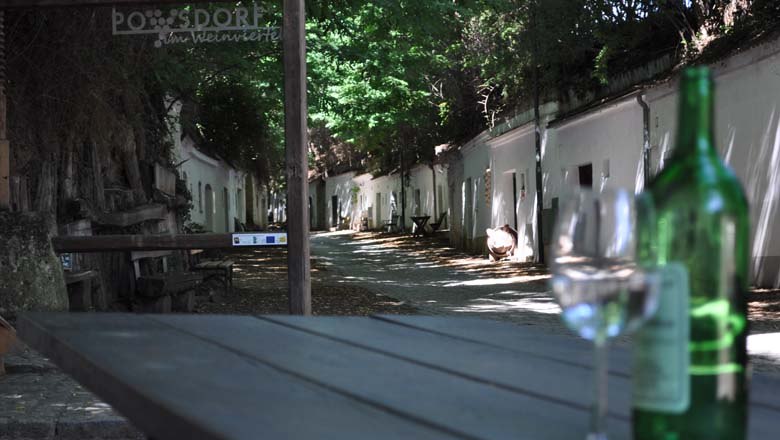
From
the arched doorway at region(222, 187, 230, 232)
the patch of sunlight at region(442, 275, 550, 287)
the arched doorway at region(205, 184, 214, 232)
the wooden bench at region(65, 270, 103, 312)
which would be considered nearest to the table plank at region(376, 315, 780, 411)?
the wooden bench at region(65, 270, 103, 312)

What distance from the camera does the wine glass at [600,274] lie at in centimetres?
114

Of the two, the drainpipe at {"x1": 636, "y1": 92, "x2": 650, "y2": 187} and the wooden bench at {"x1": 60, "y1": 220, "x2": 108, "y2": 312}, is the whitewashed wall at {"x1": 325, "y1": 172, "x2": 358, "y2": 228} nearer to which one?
the drainpipe at {"x1": 636, "y1": 92, "x2": 650, "y2": 187}

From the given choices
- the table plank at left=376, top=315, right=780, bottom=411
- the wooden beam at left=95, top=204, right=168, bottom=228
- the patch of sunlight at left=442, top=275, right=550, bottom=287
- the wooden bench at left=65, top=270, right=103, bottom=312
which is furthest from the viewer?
the patch of sunlight at left=442, top=275, right=550, bottom=287

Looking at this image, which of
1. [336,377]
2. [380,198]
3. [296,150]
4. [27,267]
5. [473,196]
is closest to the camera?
[336,377]

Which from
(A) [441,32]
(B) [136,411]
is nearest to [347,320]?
(B) [136,411]

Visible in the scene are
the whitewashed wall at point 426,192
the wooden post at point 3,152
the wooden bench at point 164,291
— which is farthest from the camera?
the whitewashed wall at point 426,192

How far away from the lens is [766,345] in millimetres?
7969

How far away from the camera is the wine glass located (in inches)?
44.9

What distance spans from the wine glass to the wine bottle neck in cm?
9

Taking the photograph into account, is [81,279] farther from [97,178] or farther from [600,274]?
[600,274]

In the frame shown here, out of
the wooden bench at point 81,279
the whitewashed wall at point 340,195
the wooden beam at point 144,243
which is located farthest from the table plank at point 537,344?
the whitewashed wall at point 340,195

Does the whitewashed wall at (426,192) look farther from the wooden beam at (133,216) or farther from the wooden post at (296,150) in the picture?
the wooden post at (296,150)

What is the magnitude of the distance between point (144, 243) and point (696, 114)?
7.19m

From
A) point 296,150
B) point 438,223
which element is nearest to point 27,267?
point 296,150
